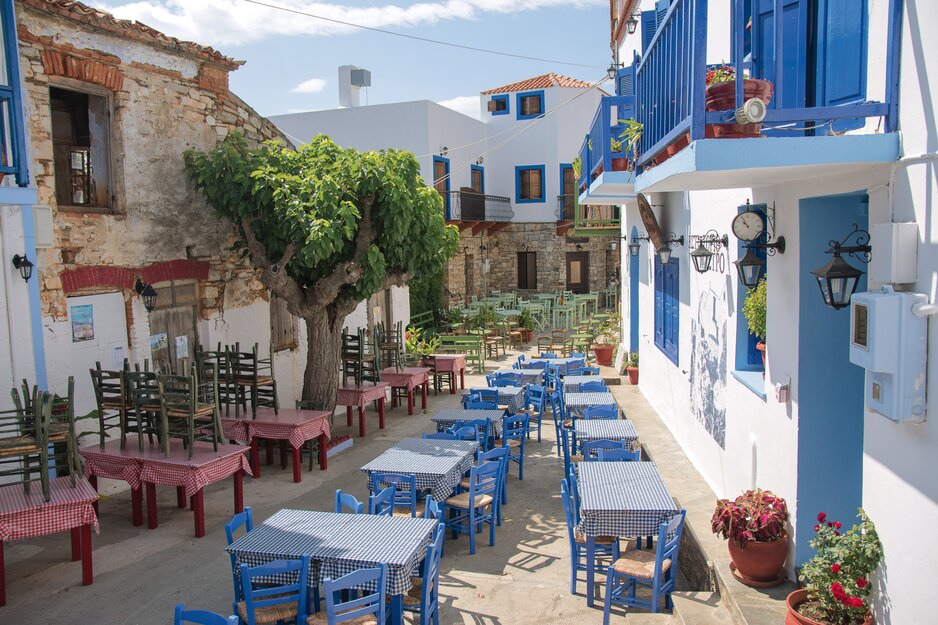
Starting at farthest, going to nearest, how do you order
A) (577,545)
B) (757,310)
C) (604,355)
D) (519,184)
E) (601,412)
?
(519,184), (604,355), (601,412), (577,545), (757,310)

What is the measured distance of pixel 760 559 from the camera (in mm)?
5035

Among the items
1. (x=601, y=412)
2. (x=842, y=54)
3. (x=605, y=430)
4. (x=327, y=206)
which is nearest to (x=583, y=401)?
(x=601, y=412)

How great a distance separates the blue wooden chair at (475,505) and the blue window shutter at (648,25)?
7.19m

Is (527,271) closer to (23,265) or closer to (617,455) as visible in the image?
(617,455)

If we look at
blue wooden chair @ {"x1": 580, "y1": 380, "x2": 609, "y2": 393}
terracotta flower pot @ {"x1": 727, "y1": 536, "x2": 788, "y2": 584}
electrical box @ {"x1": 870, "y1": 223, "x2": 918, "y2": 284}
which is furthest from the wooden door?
electrical box @ {"x1": 870, "y1": 223, "x2": 918, "y2": 284}

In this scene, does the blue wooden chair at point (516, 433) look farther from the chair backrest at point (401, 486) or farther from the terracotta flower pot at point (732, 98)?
the terracotta flower pot at point (732, 98)

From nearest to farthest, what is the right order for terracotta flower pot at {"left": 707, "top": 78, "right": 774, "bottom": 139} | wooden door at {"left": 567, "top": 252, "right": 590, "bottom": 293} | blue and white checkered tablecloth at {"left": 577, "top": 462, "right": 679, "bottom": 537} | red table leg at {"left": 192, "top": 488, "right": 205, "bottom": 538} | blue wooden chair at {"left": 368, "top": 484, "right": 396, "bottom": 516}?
1. terracotta flower pot at {"left": 707, "top": 78, "right": 774, "bottom": 139}
2. blue and white checkered tablecloth at {"left": 577, "top": 462, "right": 679, "bottom": 537}
3. blue wooden chair at {"left": 368, "top": 484, "right": 396, "bottom": 516}
4. red table leg at {"left": 192, "top": 488, "right": 205, "bottom": 538}
5. wooden door at {"left": 567, "top": 252, "right": 590, "bottom": 293}

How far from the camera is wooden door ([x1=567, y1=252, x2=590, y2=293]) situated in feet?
98.7

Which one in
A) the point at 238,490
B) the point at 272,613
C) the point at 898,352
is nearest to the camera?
the point at 898,352

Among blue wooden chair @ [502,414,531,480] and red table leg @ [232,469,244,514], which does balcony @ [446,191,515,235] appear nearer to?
blue wooden chair @ [502,414,531,480]

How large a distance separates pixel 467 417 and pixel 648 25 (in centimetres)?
656

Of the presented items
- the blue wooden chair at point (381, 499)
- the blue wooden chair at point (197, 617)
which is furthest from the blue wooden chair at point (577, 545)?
the blue wooden chair at point (197, 617)

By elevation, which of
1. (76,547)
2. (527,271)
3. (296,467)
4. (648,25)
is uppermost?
(648,25)

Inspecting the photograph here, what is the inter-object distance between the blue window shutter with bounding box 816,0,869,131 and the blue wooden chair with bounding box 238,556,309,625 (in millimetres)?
4516
